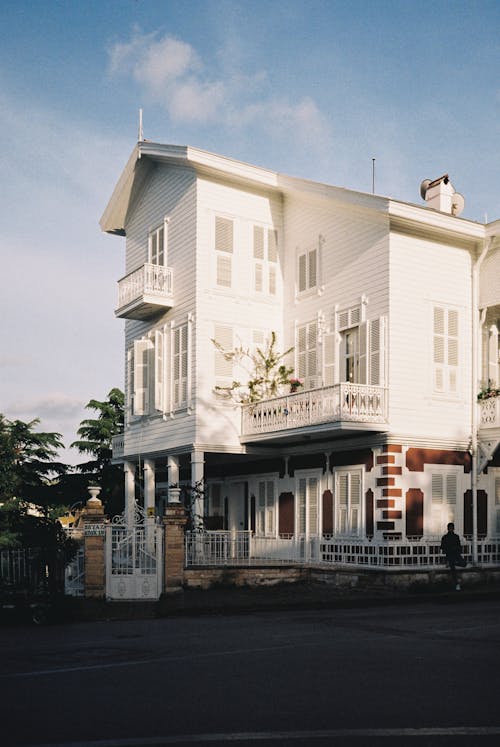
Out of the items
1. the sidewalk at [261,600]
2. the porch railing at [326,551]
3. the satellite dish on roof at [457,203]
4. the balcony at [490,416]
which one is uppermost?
the satellite dish on roof at [457,203]

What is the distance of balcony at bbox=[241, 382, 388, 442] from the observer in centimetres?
2291

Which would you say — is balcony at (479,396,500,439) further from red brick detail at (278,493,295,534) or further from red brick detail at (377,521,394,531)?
red brick detail at (278,493,295,534)

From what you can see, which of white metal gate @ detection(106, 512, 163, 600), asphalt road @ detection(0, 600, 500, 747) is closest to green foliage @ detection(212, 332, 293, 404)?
white metal gate @ detection(106, 512, 163, 600)

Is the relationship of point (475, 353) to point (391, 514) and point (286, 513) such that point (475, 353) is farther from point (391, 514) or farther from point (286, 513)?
point (286, 513)

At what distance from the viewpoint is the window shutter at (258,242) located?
27844 mm

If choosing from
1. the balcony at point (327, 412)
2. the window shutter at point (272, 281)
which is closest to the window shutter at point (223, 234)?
the window shutter at point (272, 281)

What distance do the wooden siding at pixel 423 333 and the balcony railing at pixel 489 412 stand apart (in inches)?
13.5

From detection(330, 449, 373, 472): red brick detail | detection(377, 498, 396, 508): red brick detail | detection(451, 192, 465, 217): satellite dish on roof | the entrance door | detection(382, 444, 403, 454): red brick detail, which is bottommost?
the entrance door

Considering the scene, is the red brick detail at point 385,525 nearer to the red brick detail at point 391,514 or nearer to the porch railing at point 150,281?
the red brick detail at point 391,514

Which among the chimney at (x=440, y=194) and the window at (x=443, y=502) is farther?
the chimney at (x=440, y=194)

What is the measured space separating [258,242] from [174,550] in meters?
10.9

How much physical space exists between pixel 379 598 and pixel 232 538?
5698mm

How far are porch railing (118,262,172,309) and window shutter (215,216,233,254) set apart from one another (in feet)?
6.18

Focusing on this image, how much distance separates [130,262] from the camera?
31641 millimetres
